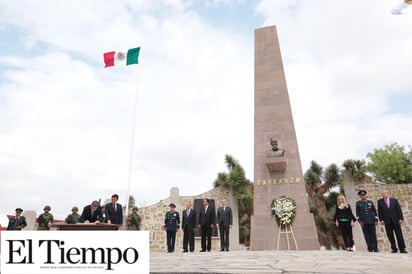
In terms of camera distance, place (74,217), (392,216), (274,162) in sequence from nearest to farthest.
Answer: (392,216) < (74,217) < (274,162)

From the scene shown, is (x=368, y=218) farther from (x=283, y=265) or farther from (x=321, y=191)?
(x=321, y=191)

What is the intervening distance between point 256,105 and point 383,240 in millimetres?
6823

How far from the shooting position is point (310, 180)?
16.0 meters

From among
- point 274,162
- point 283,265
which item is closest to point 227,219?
point 274,162

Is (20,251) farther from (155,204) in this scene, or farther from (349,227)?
(155,204)

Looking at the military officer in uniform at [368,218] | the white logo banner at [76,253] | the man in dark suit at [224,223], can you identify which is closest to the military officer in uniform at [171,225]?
the man in dark suit at [224,223]

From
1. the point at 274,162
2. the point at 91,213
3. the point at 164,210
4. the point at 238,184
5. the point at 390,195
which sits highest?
the point at 274,162

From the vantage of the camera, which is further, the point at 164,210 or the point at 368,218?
the point at 164,210

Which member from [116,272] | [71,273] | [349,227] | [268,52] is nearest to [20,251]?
[71,273]

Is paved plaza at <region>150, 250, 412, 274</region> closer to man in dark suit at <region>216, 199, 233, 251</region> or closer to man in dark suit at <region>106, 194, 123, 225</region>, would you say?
man in dark suit at <region>106, 194, 123, 225</region>

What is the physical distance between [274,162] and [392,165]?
704 inches

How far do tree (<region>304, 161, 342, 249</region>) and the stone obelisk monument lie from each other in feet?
20.6

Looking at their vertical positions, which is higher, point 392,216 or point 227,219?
point 392,216

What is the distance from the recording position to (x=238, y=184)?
1466 centimetres
